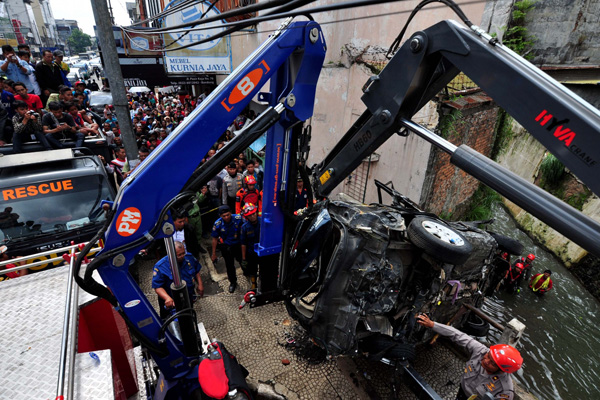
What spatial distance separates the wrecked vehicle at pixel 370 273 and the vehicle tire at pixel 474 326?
129cm

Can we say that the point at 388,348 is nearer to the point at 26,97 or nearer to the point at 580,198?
the point at 580,198

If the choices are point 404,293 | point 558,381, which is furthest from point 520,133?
point 404,293

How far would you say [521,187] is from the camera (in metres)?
1.83

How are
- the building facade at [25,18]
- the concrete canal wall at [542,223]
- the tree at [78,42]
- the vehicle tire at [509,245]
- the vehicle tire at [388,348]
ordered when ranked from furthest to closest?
the tree at [78,42] → the building facade at [25,18] → the concrete canal wall at [542,223] → the vehicle tire at [509,245] → the vehicle tire at [388,348]

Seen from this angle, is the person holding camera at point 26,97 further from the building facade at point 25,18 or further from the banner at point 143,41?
the building facade at point 25,18

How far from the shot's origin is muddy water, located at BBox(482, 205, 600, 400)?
19.3 ft

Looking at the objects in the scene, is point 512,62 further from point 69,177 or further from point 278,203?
point 69,177

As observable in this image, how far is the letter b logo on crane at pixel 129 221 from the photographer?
246cm

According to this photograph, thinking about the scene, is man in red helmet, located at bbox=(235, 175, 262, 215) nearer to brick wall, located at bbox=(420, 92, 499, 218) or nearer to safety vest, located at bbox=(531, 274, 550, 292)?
brick wall, located at bbox=(420, 92, 499, 218)

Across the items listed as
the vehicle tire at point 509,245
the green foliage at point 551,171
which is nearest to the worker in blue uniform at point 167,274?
the vehicle tire at point 509,245

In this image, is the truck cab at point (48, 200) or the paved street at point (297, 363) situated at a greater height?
the truck cab at point (48, 200)

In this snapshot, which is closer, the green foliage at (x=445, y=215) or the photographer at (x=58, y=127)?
the photographer at (x=58, y=127)

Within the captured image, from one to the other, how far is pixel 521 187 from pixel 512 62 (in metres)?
0.80

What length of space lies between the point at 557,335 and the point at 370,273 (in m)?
6.93
